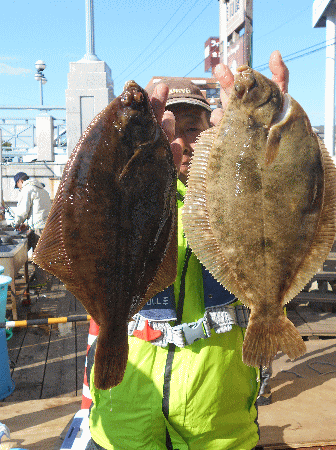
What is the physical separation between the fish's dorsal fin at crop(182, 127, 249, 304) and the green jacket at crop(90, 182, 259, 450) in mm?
429

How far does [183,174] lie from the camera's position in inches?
84.6

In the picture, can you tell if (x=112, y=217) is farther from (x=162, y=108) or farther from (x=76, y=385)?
(x=76, y=385)

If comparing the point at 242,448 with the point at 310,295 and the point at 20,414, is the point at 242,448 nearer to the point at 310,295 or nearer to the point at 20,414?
the point at 20,414

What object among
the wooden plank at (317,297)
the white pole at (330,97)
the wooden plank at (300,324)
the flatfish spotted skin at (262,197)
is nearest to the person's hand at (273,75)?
the flatfish spotted skin at (262,197)

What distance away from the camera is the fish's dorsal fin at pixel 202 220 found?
1506mm

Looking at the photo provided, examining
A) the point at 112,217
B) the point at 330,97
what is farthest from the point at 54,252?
the point at 330,97

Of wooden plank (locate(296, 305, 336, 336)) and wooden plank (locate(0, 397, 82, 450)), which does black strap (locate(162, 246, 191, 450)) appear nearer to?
wooden plank (locate(0, 397, 82, 450))

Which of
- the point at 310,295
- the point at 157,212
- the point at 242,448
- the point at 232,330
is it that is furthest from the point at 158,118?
the point at 310,295

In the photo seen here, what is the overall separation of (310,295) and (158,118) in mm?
6520

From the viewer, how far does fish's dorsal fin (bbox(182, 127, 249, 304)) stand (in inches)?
59.3

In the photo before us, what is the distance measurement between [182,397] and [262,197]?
1.04 metres

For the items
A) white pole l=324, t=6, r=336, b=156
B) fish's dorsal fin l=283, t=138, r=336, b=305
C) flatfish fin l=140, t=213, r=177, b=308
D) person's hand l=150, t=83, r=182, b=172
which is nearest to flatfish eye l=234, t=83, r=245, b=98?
person's hand l=150, t=83, r=182, b=172

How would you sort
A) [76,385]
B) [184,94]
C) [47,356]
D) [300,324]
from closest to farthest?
[184,94] → [76,385] → [47,356] → [300,324]

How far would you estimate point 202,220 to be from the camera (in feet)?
5.05
